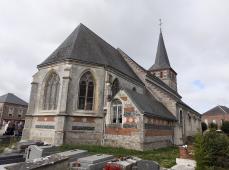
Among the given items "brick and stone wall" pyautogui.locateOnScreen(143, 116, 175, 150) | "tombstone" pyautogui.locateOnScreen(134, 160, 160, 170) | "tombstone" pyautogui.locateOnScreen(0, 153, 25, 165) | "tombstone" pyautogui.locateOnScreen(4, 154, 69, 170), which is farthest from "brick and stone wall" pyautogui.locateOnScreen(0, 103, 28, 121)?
"tombstone" pyautogui.locateOnScreen(134, 160, 160, 170)

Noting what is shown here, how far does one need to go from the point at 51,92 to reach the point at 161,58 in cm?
2982

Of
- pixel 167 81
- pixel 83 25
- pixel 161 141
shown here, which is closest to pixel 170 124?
pixel 161 141

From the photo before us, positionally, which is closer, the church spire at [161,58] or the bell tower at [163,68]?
the bell tower at [163,68]

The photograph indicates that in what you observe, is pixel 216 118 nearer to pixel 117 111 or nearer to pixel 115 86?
pixel 115 86

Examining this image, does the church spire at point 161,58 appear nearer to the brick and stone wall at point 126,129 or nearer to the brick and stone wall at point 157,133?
the brick and stone wall at point 157,133

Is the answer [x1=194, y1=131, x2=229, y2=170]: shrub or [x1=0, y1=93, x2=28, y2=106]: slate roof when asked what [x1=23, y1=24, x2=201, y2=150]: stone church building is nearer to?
[x1=194, y1=131, x2=229, y2=170]: shrub

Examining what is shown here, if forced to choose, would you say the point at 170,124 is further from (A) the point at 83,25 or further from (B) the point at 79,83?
(A) the point at 83,25

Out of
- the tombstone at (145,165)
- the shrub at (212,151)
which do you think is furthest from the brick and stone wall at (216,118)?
the tombstone at (145,165)

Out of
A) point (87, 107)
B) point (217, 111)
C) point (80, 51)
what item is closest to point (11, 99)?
point (80, 51)

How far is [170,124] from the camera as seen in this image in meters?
20.9

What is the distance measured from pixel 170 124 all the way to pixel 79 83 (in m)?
10.3

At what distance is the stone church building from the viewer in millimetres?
15648

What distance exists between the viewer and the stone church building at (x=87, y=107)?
15648 mm

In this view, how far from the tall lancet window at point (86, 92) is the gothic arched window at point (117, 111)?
6.82 feet
